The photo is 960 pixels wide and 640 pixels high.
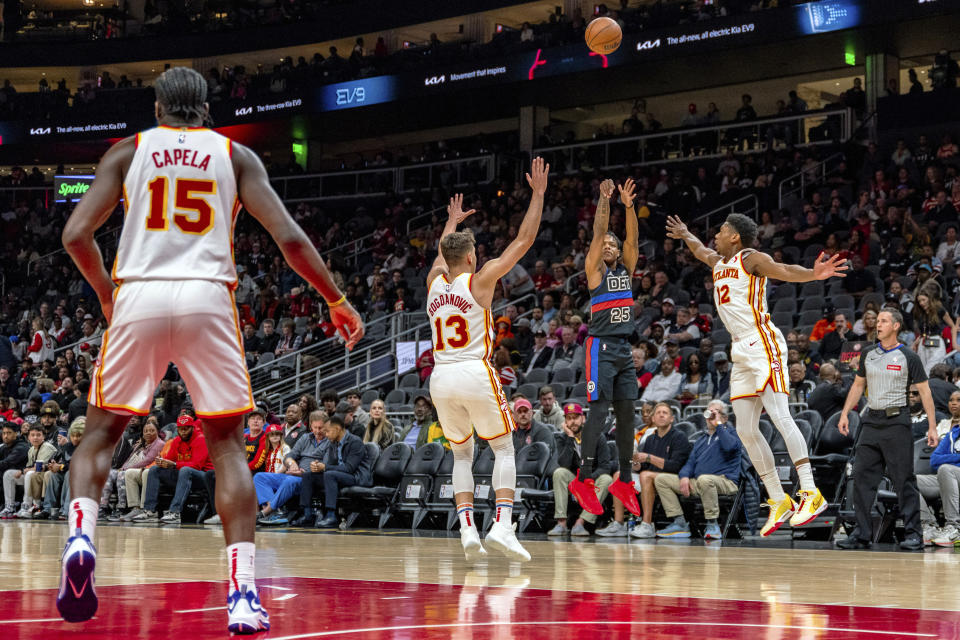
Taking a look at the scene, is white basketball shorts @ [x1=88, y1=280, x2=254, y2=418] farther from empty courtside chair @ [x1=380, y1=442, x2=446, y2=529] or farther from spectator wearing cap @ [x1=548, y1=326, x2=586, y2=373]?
spectator wearing cap @ [x1=548, y1=326, x2=586, y2=373]

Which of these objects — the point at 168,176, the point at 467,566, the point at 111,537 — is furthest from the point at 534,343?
the point at 168,176

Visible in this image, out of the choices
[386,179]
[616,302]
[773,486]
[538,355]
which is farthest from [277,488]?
[386,179]

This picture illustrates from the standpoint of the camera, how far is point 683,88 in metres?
26.8

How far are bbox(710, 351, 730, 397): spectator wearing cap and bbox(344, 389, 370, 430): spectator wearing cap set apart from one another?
4.20 meters

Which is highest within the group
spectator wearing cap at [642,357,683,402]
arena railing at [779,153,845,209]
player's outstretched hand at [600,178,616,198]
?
→ arena railing at [779,153,845,209]

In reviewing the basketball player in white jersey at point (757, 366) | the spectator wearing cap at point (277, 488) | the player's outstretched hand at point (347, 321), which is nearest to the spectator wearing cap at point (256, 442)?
the spectator wearing cap at point (277, 488)

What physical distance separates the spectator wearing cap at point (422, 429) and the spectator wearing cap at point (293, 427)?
1.24 meters

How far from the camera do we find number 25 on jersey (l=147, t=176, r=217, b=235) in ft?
12.5

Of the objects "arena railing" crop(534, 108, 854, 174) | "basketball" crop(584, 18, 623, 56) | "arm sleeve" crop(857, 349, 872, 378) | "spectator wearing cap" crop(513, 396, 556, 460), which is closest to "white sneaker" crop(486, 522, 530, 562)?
"arm sleeve" crop(857, 349, 872, 378)

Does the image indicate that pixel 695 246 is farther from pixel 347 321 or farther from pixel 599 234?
pixel 347 321

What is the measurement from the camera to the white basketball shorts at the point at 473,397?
7047 mm

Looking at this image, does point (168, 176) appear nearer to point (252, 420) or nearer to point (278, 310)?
point (252, 420)

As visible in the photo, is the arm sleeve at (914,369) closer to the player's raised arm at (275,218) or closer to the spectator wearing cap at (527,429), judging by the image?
the spectator wearing cap at (527,429)

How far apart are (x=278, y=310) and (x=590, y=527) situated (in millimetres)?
11815
